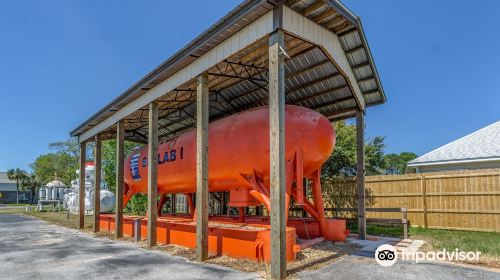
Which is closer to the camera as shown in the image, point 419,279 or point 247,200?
point 419,279

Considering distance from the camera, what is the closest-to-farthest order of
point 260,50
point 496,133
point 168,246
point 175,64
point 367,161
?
point 260,50 < point 175,64 < point 168,246 < point 496,133 < point 367,161

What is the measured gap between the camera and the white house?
14922mm

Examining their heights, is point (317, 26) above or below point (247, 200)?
above

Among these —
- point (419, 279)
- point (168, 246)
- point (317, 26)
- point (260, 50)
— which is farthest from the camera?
A: point (168, 246)

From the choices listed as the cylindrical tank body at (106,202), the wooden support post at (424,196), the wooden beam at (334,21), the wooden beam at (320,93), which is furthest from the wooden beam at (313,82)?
the cylindrical tank body at (106,202)

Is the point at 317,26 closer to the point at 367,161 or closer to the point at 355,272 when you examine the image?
the point at 355,272

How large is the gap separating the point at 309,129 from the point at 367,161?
16.3m

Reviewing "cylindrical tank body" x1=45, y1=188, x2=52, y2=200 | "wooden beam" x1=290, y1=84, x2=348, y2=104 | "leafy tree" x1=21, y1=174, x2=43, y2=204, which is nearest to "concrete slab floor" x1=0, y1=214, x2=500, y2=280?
"wooden beam" x1=290, y1=84, x2=348, y2=104

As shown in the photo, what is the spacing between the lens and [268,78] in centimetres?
982

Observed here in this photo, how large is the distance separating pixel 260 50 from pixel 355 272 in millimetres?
5158

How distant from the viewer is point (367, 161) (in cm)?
2373

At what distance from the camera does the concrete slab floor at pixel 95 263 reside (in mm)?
6910

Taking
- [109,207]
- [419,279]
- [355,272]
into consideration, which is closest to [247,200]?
[355,272]

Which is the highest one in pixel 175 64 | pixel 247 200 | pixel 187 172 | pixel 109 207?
pixel 175 64
